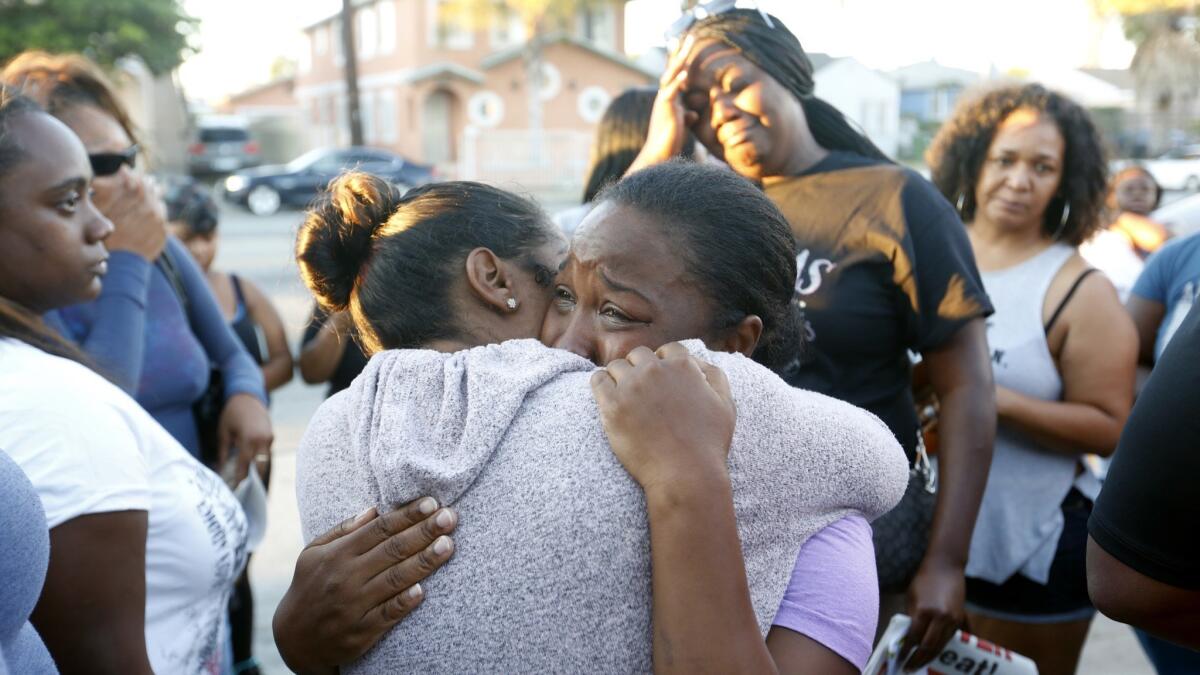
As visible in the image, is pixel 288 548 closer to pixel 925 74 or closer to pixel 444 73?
pixel 444 73

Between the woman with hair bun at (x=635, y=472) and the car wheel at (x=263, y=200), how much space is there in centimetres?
2365

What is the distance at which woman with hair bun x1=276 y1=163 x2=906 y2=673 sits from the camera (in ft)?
3.69

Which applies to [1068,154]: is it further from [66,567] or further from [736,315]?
[66,567]

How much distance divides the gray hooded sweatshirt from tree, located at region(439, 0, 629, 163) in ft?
103

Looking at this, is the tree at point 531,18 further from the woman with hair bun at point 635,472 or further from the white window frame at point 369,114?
the woman with hair bun at point 635,472

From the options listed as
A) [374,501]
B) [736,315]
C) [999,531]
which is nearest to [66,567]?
[374,501]

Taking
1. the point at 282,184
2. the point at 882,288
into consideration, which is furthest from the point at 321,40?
the point at 882,288

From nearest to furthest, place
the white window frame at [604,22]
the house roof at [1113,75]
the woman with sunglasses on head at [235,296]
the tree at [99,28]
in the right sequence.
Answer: the woman with sunglasses on head at [235,296], the tree at [99,28], the white window frame at [604,22], the house roof at [1113,75]

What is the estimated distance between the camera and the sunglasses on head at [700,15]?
241 centimetres

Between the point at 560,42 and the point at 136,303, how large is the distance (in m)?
33.2

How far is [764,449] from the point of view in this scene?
46.4 inches

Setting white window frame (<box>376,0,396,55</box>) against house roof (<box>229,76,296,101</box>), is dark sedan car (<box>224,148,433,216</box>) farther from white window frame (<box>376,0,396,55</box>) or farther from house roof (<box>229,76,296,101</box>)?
house roof (<box>229,76,296,101</box>)

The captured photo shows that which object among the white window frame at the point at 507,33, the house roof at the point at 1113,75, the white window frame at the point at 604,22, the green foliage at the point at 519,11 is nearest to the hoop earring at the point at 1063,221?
the green foliage at the point at 519,11

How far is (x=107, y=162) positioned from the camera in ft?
8.87
